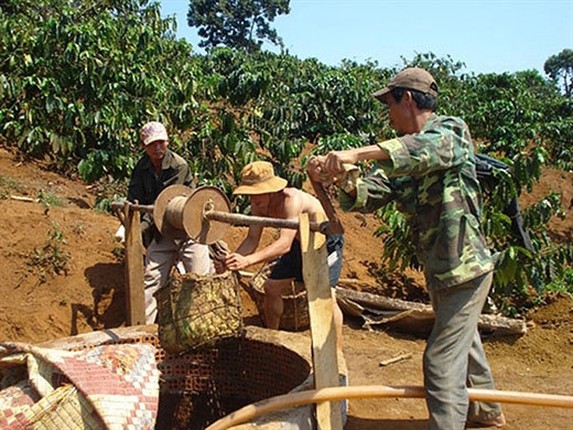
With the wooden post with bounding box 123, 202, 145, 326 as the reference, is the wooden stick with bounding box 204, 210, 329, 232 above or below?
above

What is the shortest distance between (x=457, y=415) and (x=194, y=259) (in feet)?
8.21

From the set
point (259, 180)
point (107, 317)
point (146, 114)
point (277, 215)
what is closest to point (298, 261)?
point (277, 215)

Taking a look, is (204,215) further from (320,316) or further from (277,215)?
(320,316)

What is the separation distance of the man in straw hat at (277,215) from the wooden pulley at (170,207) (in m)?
0.38

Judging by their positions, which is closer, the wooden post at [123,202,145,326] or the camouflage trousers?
the camouflage trousers

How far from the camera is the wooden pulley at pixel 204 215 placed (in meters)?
3.58

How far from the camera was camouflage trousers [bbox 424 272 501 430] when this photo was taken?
2658 mm

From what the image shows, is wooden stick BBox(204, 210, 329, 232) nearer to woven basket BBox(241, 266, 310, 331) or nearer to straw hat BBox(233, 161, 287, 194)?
straw hat BBox(233, 161, 287, 194)

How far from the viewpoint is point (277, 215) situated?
3773mm

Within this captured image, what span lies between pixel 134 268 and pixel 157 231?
407 millimetres

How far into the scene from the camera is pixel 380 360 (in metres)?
4.73

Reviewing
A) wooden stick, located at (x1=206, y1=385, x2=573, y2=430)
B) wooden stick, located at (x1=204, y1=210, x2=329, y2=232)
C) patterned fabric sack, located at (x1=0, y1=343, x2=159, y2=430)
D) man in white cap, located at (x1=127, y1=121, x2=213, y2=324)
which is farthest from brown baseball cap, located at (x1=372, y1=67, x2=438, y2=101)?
man in white cap, located at (x1=127, y1=121, x2=213, y2=324)

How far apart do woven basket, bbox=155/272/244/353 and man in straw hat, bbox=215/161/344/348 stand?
0.17 metres

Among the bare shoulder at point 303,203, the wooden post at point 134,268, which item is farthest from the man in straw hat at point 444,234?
the wooden post at point 134,268
